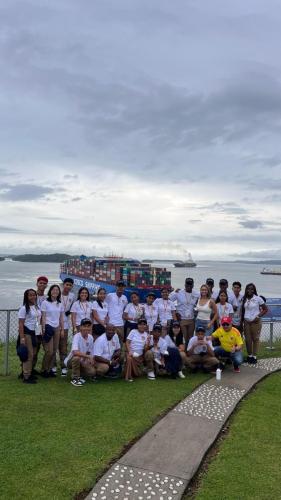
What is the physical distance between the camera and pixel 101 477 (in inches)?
163

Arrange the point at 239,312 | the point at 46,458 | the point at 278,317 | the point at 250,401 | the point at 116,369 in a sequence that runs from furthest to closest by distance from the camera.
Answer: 1. the point at 278,317
2. the point at 239,312
3. the point at 116,369
4. the point at 250,401
5. the point at 46,458

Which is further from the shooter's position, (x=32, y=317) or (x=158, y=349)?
(x=158, y=349)

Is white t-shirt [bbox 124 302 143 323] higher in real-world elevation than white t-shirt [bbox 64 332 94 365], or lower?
higher

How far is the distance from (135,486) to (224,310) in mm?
5383

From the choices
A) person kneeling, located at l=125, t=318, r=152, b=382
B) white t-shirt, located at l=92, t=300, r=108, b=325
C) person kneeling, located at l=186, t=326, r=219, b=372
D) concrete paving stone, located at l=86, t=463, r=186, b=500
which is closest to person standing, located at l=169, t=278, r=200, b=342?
person kneeling, located at l=186, t=326, r=219, b=372

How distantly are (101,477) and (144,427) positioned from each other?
1.37m

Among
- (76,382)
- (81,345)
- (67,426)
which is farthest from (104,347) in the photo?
(67,426)

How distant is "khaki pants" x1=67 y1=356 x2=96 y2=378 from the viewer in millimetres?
7341

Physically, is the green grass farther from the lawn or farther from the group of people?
the group of people

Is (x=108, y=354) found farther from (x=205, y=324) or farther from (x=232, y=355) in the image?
(x=232, y=355)

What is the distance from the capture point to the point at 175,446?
16.0ft

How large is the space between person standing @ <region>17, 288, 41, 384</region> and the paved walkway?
2625 mm

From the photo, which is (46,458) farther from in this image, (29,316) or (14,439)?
(29,316)

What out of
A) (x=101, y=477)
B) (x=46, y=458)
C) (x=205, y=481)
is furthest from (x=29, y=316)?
(x=205, y=481)
